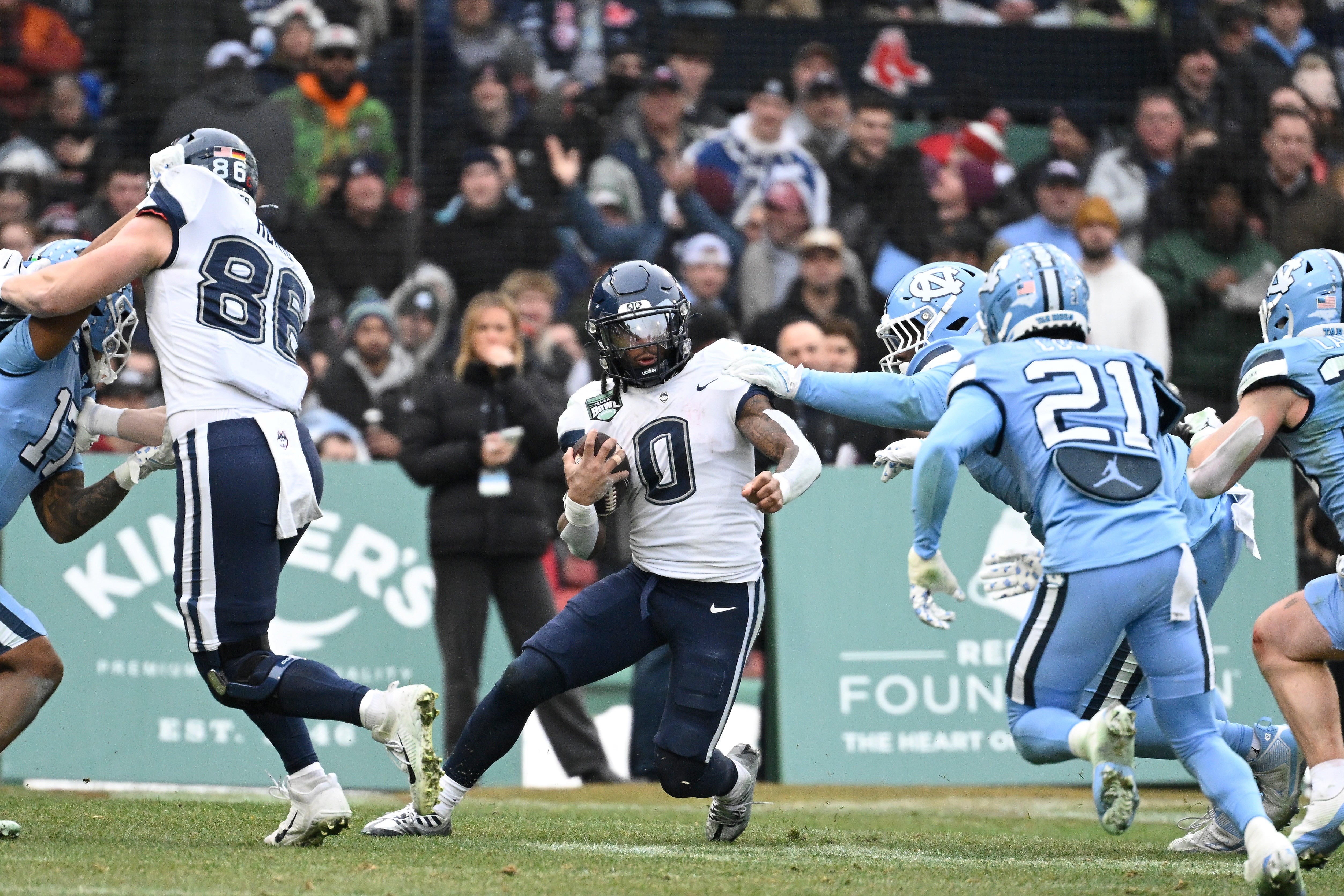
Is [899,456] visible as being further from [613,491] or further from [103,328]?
[103,328]

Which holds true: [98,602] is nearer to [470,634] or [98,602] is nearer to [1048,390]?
[470,634]

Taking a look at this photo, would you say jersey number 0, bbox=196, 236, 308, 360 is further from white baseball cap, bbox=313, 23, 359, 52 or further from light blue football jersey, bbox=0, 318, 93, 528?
white baseball cap, bbox=313, 23, 359, 52

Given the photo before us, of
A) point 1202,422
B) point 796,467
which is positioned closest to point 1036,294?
point 796,467

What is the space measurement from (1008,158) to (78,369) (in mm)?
8511

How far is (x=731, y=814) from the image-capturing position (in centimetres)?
617

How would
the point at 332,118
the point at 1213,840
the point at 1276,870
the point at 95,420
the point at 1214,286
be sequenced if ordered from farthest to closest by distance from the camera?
the point at 332,118
the point at 1214,286
the point at 1213,840
the point at 95,420
the point at 1276,870

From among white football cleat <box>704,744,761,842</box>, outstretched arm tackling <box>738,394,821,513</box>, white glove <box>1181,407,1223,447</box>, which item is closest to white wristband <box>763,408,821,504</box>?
outstretched arm tackling <box>738,394,821,513</box>

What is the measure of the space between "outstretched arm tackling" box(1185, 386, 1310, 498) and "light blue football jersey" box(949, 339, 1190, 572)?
0.54 meters

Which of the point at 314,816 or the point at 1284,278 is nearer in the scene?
the point at 314,816

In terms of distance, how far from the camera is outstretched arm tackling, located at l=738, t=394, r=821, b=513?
5414 mm

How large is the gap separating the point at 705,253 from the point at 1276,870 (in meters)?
7.40

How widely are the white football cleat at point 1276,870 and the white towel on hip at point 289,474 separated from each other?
10.0 feet

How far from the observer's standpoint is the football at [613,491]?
582cm

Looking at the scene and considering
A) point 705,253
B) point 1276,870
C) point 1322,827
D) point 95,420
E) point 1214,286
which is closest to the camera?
point 1276,870
